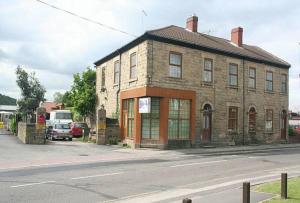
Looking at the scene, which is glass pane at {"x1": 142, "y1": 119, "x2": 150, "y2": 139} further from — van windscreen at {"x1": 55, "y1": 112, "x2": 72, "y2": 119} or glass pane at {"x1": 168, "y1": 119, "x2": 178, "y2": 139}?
van windscreen at {"x1": 55, "y1": 112, "x2": 72, "y2": 119}

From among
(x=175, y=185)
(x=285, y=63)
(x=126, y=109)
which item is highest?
(x=285, y=63)

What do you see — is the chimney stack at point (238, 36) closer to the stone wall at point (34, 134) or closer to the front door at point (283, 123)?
the front door at point (283, 123)

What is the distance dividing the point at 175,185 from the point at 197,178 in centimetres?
172

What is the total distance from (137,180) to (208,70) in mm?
17828

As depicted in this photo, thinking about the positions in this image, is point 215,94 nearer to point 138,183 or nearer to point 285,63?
point 285,63

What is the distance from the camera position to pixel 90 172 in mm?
14820

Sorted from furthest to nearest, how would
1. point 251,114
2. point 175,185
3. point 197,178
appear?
1. point 251,114
2. point 197,178
3. point 175,185

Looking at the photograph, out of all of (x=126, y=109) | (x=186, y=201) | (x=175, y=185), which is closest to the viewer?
(x=186, y=201)

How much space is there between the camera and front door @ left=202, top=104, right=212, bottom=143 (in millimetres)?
29077

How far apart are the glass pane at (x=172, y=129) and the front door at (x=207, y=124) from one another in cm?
284

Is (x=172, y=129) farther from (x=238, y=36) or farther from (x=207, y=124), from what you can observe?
(x=238, y=36)

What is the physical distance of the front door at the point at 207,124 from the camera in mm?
29077

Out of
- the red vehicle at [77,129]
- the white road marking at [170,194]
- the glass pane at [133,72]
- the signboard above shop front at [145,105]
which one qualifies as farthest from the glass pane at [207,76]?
the white road marking at [170,194]

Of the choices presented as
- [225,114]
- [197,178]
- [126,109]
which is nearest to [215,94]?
[225,114]
